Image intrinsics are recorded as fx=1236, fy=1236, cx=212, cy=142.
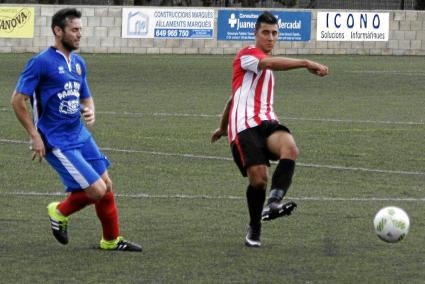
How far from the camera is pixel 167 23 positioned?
37.5 metres

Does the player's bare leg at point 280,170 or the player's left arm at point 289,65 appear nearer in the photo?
the player's left arm at point 289,65

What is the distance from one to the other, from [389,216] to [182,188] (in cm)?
381

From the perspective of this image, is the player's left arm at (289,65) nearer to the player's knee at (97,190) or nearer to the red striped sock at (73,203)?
the player's knee at (97,190)

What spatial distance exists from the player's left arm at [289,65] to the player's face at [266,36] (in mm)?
180

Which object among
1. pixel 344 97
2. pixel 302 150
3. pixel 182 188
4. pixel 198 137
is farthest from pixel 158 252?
pixel 344 97

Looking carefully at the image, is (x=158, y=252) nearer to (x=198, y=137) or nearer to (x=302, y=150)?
(x=302, y=150)

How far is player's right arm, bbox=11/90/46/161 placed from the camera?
868 cm

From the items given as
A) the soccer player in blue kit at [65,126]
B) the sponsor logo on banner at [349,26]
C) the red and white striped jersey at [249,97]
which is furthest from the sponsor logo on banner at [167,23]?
the soccer player in blue kit at [65,126]

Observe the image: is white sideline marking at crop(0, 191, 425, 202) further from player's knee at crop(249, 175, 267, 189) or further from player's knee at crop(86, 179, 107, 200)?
player's knee at crop(86, 179, 107, 200)

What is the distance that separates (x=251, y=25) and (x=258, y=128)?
1144 inches

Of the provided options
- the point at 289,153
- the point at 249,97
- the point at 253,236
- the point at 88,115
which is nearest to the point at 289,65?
the point at 249,97

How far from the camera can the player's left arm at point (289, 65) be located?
8.77m

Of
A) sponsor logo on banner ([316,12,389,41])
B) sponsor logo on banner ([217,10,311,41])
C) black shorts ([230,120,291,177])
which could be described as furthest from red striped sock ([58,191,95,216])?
sponsor logo on banner ([316,12,389,41])

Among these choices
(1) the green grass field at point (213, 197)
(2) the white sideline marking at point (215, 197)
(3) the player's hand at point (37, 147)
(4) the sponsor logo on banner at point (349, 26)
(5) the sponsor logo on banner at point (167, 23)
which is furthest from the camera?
(4) the sponsor logo on banner at point (349, 26)
